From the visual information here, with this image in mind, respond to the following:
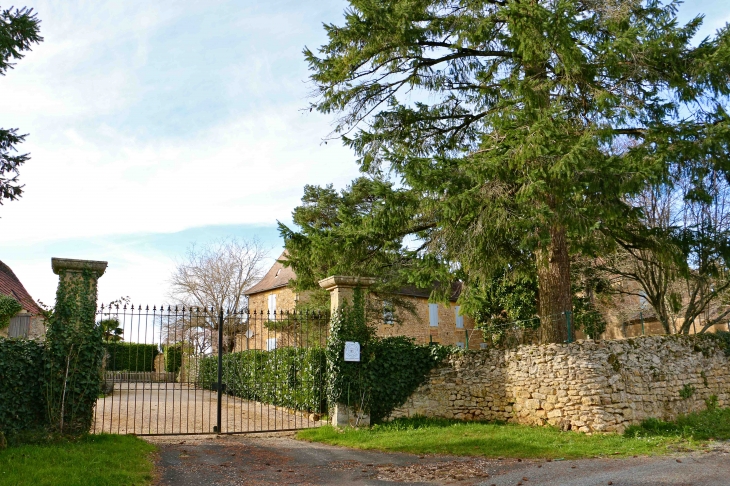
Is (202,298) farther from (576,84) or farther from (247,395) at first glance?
(576,84)

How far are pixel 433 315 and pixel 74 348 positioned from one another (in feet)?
81.2

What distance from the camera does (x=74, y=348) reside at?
967cm

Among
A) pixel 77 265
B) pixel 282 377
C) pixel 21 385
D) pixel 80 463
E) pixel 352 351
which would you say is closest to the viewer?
pixel 80 463

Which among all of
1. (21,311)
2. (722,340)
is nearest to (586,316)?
(722,340)

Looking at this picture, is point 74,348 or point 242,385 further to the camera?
point 242,385

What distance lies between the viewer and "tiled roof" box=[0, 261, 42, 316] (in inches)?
846

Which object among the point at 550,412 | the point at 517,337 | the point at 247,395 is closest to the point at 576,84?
the point at 517,337

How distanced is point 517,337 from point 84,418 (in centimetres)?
841

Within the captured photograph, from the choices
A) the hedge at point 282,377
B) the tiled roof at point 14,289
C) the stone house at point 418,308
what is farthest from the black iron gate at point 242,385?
A: the stone house at point 418,308

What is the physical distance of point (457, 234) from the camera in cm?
1167

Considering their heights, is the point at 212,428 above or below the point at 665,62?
below

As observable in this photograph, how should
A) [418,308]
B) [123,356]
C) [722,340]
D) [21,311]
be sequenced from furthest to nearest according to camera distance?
1. [418,308]
2. [123,356]
3. [21,311]
4. [722,340]

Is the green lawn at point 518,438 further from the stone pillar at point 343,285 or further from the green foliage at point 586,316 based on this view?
Answer: the green foliage at point 586,316

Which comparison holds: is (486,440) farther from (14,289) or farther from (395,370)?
(14,289)
